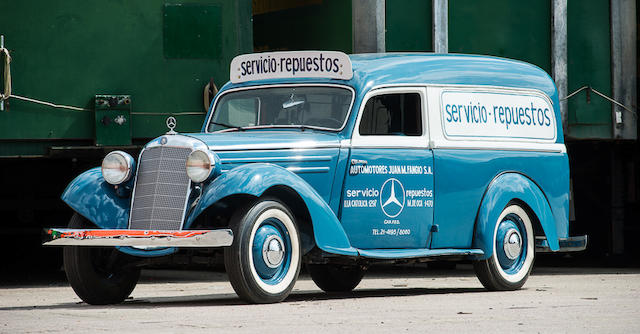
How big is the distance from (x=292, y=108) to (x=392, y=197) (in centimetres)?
115

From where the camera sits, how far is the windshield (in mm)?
10211

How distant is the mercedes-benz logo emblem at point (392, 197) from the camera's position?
1014 centimetres

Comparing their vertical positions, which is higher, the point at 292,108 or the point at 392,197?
the point at 292,108

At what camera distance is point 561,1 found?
16.5 m

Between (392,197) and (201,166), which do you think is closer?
(201,166)

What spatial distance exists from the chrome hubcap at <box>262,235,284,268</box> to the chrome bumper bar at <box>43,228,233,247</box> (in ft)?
1.52

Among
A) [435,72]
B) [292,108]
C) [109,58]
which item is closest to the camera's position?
[292,108]

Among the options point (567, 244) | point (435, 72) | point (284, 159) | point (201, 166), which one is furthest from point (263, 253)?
point (567, 244)

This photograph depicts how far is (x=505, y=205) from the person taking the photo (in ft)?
36.3

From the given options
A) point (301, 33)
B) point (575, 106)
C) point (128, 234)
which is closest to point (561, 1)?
point (575, 106)

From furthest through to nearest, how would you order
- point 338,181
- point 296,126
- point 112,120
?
point 112,120
point 296,126
point 338,181

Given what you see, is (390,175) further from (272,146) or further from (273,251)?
(273,251)

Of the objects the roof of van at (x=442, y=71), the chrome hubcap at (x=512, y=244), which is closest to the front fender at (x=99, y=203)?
the roof of van at (x=442, y=71)

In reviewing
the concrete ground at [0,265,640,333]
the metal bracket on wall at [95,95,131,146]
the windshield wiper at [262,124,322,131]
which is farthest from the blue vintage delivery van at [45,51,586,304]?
the metal bracket on wall at [95,95,131,146]
